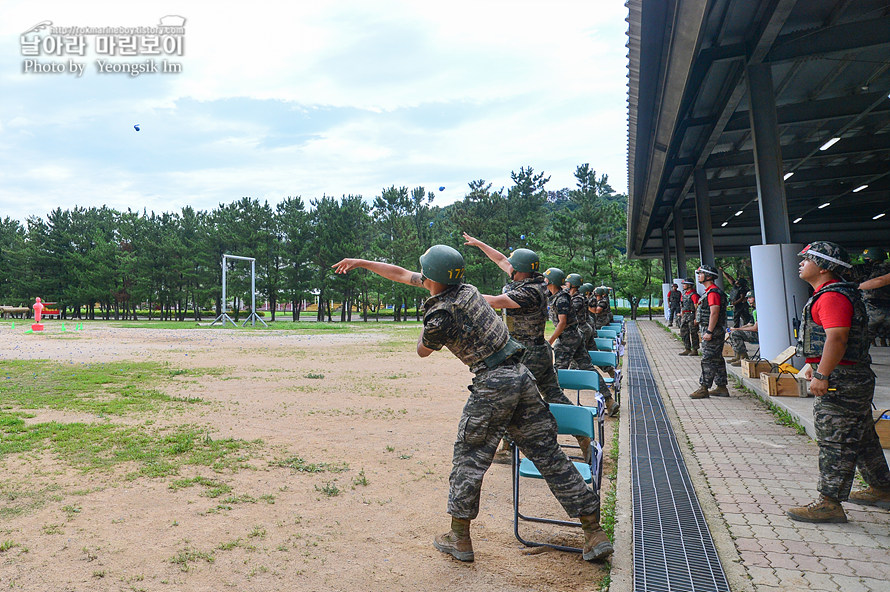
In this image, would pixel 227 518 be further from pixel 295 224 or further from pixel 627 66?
pixel 295 224

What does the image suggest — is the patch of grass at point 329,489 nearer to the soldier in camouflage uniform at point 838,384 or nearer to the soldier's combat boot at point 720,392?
the soldier in camouflage uniform at point 838,384

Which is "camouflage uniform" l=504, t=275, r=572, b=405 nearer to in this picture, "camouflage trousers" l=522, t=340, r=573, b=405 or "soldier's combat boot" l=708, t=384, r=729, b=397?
"camouflage trousers" l=522, t=340, r=573, b=405

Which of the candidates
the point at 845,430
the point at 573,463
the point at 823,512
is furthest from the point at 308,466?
the point at 845,430

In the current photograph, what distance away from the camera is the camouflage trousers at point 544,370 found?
16.5 feet

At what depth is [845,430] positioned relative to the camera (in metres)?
3.47

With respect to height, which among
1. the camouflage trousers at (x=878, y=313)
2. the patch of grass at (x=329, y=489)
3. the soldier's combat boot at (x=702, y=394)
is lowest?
the patch of grass at (x=329, y=489)

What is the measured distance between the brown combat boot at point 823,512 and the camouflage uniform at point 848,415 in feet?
0.25

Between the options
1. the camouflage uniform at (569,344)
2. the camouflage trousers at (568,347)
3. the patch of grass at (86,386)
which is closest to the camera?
the camouflage uniform at (569,344)

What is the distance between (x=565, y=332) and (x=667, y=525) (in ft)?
11.9

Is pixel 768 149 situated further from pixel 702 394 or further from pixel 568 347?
pixel 568 347

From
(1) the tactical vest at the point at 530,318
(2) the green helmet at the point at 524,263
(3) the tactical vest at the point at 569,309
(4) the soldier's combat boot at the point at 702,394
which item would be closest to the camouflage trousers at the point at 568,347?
(3) the tactical vest at the point at 569,309

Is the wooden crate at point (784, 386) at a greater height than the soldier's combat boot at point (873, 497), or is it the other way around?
the wooden crate at point (784, 386)

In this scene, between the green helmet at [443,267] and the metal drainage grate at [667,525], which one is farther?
the green helmet at [443,267]

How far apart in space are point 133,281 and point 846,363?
6486 cm
